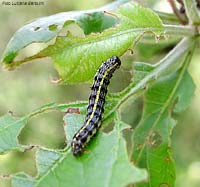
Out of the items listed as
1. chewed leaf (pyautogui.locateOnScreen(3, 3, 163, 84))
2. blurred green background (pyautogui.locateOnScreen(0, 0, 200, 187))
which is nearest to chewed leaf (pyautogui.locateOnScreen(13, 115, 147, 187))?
chewed leaf (pyautogui.locateOnScreen(3, 3, 163, 84))

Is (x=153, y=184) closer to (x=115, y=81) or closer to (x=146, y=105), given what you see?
(x=146, y=105)

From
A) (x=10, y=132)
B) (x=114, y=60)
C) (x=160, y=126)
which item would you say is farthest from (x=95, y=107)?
(x=160, y=126)

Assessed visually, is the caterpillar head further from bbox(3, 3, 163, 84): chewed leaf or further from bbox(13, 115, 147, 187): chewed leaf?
bbox(13, 115, 147, 187): chewed leaf

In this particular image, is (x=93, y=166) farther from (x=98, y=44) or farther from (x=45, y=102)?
(x=45, y=102)

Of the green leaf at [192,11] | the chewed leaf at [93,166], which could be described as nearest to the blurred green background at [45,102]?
the green leaf at [192,11]

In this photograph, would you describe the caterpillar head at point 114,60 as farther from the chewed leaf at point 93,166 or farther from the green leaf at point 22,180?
the green leaf at point 22,180
